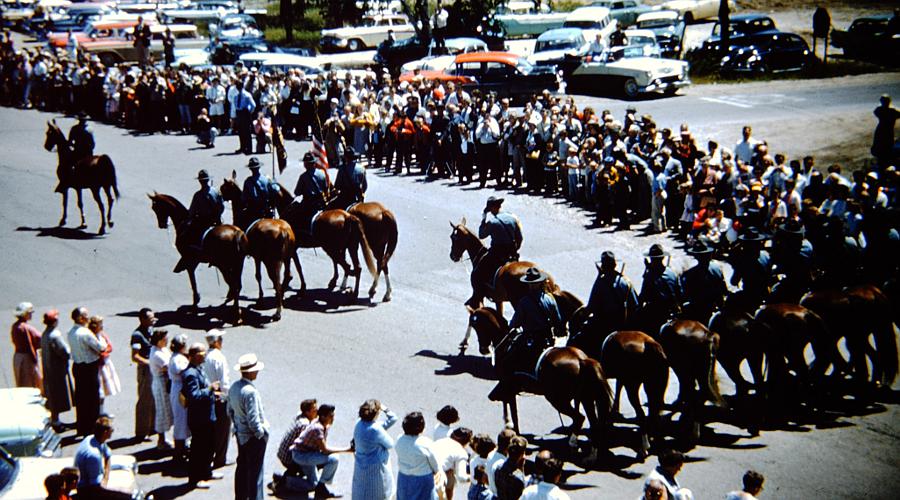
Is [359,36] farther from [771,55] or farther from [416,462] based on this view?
[416,462]

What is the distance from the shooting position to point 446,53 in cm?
3828

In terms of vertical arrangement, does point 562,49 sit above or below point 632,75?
above

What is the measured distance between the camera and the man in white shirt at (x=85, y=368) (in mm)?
11836

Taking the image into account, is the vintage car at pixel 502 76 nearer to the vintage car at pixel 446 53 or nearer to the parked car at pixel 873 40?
the vintage car at pixel 446 53

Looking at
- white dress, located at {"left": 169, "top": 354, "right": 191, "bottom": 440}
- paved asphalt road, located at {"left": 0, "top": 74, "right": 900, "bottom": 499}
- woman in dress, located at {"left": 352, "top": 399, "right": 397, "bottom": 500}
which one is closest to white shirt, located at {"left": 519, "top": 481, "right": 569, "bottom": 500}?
woman in dress, located at {"left": 352, "top": 399, "right": 397, "bottom": 500}

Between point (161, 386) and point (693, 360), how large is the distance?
598cm

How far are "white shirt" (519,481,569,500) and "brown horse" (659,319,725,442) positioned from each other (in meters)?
3.85

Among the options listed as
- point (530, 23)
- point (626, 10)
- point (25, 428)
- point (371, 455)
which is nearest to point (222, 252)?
point (25, 428)

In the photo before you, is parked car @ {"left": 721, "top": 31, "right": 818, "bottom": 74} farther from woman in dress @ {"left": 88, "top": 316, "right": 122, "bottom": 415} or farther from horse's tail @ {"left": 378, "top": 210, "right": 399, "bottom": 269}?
woman in dress @ {"left": 88, "top": 316, "right": 122, "bottom": 415}

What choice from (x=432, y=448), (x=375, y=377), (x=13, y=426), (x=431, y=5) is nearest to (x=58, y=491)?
(x=13, y=426)

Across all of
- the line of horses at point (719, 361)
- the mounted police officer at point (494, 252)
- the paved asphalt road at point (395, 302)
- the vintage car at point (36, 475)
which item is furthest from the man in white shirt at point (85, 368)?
the mounted police officer at point (494, 252)

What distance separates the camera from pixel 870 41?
36.5 metres

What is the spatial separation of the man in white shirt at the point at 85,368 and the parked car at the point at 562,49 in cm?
2627

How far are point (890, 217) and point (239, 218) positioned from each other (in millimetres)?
10369
